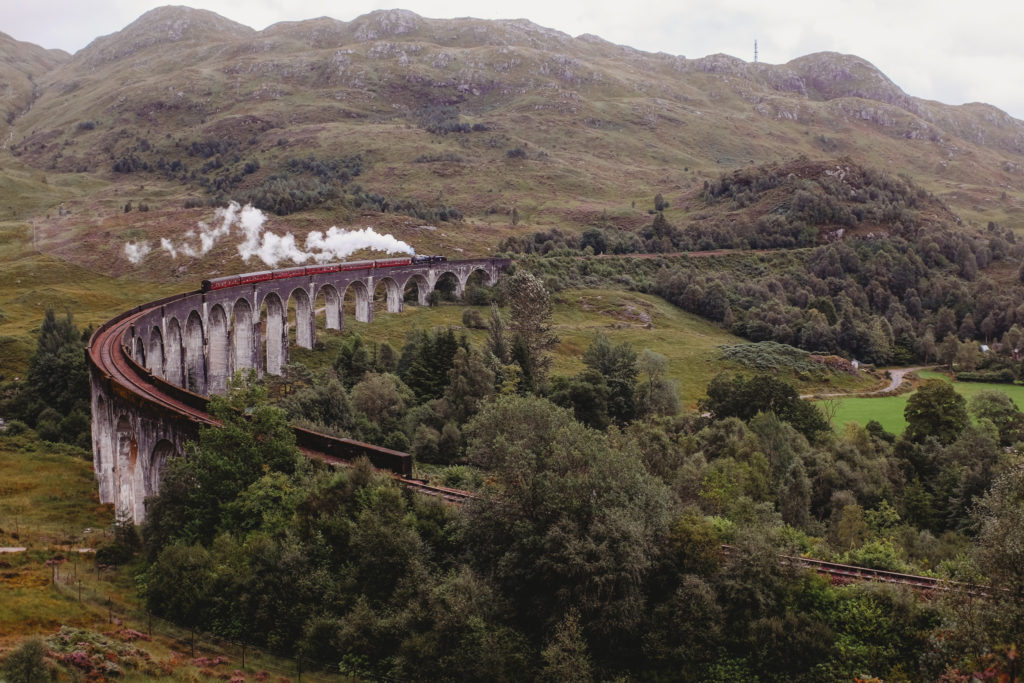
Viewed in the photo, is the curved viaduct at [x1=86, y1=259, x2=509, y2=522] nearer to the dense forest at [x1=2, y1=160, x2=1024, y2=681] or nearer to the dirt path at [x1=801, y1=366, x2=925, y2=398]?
the dense forest at [x1=2, y1=160, x2=1024, y2=681]

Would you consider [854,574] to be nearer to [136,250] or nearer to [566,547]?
[566,547]

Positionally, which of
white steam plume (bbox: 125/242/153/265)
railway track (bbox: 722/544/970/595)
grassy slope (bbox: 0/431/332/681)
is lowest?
grassy slope (bbox: 0/431/332/681)

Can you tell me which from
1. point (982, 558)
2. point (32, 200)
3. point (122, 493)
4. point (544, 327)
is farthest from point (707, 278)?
point (32, 200)

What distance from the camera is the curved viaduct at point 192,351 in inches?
1439

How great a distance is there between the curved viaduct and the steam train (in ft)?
1.25

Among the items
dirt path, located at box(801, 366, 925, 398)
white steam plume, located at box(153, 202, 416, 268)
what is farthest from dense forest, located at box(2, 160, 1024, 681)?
white steam plume, located at box(153, 202, 416, 268)

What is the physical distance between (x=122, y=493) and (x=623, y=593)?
28479 mm

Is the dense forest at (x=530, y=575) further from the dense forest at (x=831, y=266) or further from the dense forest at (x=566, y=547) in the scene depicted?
the dense forest at (x=831, y=266)

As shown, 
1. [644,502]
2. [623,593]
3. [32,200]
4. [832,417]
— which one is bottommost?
[832,417]

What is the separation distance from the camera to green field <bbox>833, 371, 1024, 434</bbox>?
71931mm

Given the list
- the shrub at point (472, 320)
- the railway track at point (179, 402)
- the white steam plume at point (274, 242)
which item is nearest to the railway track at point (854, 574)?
the railway track at point (179, 402)

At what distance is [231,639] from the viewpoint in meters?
25.3

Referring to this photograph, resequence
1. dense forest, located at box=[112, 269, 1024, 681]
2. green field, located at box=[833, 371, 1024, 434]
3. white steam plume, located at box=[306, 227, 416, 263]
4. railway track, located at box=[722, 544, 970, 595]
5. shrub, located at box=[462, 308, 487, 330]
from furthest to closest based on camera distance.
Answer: white steam plume, located at box=[306, 227, 416, 263], shrub, located at box=[462, 308, 487, 330], green field, located at box=[833, 371, 1024, 434], railway track, located at box=[722, 544, 970, 595], dense forest, located at box=[112, 269, 1024, 681]

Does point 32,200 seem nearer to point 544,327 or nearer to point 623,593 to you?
point 544,327
